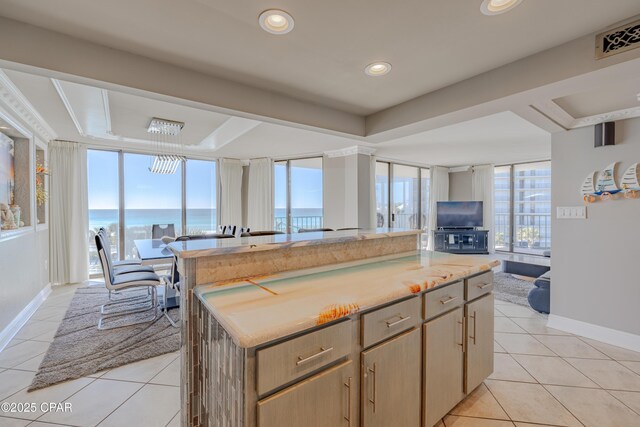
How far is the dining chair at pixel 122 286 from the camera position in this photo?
3.04 meters

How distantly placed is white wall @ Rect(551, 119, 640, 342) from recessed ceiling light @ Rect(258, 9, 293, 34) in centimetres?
312

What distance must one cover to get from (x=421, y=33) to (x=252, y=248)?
5.37ft

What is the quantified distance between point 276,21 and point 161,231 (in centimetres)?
457

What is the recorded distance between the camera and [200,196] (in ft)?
20.3

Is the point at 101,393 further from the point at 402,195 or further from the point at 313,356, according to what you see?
the point at 402,195

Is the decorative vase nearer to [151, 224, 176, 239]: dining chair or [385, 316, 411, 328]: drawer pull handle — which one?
[151, 224, 176, 239]: dining chair

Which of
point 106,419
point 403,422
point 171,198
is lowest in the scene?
point 106,419

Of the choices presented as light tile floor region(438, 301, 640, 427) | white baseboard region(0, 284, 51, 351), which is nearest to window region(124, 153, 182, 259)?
white baseboard region(0, 284, 51, 351)

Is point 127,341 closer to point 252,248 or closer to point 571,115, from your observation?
point 252,248

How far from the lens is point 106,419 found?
1767mm

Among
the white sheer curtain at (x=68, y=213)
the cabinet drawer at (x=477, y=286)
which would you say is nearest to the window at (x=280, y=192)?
the white sheer curtain at (x=68, y=213)

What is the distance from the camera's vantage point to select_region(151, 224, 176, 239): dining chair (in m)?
5.07

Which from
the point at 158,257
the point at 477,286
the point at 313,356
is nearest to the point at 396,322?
the point at 313,356

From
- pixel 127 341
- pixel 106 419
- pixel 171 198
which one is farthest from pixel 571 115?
pixel 171 198
